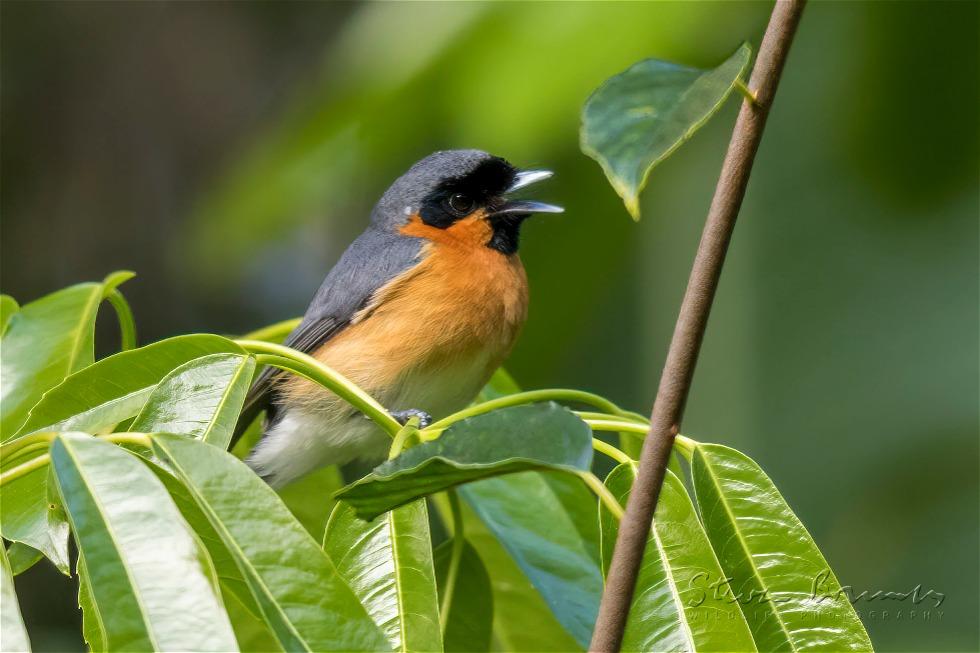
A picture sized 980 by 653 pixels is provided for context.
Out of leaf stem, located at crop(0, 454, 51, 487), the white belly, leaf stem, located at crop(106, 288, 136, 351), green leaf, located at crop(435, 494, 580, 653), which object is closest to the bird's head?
the white belly

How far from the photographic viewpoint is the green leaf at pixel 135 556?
3.75ft

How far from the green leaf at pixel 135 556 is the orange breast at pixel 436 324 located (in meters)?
1.60

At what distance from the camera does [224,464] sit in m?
1.26

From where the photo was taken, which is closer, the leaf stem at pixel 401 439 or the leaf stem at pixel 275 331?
the leaf stem at pixel 401 439

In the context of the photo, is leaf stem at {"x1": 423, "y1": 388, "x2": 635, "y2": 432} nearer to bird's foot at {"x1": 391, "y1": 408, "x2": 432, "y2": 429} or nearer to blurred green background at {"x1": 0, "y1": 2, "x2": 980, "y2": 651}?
bird's foot at {"x1": 391, "y1": 408, "x2": 432, "y2": 429}

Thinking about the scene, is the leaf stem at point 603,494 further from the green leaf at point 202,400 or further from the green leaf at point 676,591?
the green leaf at point 202,400

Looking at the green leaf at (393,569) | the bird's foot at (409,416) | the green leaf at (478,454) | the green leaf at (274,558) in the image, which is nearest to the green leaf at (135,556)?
the green leaf at (274,558)

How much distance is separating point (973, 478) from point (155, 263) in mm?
4355

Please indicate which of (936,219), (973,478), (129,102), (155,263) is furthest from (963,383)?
(129,102)

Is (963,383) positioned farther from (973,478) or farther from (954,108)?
(954,108)

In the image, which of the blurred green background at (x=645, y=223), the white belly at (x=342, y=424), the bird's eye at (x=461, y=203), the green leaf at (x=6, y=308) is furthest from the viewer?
the blurred green background at (x=645, y=223)

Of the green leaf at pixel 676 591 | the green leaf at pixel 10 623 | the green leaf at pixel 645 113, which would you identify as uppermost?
the green leaf at pixel 645 113

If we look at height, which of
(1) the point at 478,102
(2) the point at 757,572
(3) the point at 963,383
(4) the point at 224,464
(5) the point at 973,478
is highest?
(1) the point at 478,102

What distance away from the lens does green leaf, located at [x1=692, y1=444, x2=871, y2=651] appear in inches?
59.0
